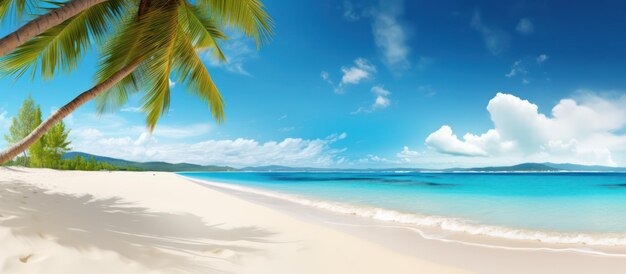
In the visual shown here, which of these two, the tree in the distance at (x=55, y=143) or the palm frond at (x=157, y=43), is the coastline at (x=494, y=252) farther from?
the tree in the distance at (x=55, y=143)

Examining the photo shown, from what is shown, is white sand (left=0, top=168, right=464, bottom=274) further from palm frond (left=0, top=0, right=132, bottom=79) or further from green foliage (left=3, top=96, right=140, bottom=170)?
green foliage (left=3, top=96, right=140, bottom=170)

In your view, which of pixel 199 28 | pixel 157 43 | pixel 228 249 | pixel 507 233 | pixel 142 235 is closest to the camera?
pixel 228 249

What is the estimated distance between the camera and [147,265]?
7.55 feet

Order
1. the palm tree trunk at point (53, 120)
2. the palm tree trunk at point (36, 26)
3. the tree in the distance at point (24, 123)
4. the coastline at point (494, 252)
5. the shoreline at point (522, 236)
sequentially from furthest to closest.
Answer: the tree in the distance at point (24, 123)
the shoreline at point (522, 236)
the palm tree trunk at point (53, 120)
the coastline at point (494, 252)
the palm tree trunk at point (36, 26)

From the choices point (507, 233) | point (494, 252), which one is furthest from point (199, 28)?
point (507, 233)

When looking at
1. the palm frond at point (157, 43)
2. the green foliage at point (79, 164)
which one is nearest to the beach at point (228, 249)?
the palm frond at point (157, 43)

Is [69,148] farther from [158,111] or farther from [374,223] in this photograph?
[374,223]

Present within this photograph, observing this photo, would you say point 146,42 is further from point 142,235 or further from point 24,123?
point 24,123

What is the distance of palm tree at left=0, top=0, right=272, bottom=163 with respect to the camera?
4750 mm

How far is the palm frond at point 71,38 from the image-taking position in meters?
5.06

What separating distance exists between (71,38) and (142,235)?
4352mm

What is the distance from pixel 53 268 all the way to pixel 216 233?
2.08m

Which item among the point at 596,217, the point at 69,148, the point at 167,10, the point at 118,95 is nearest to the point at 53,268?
the point at 167,10

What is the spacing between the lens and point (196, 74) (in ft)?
21.1
